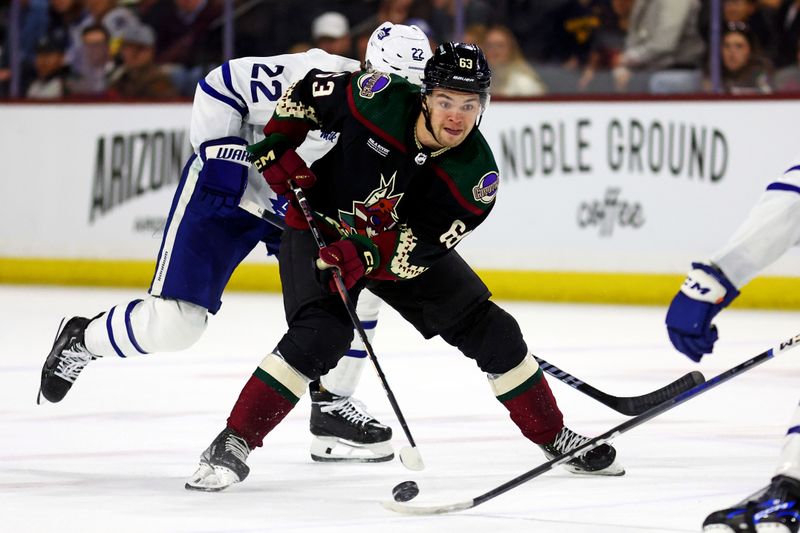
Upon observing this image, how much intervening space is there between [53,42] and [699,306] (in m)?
6.85

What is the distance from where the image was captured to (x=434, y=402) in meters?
4.98

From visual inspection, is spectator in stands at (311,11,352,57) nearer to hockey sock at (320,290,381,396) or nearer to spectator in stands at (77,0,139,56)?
spectator in stands at (77,0,139,56)

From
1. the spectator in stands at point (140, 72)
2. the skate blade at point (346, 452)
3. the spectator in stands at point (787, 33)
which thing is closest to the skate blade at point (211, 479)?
the skate blade at point (346, 452)

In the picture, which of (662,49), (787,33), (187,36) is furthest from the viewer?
(187,36)

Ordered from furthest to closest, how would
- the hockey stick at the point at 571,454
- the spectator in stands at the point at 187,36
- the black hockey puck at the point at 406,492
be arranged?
1. the spectator in stands at the point at 187,36
2. the black hockey puck at the point at 406,492
3. the hockey stick at the point at 571,454

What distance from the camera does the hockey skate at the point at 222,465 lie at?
11.5 ft

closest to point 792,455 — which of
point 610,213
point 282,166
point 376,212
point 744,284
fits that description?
point 744,284

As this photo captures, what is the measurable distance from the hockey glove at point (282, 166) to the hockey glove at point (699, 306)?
45.3 inches

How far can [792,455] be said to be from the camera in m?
2.88

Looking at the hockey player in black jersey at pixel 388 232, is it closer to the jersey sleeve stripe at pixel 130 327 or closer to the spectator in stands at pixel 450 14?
the jersey sleeve stripe at pixel 130 327

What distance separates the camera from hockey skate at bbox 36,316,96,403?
4289mm

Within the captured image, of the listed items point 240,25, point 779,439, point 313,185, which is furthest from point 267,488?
point 240,25

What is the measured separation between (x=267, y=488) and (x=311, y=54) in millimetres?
1297

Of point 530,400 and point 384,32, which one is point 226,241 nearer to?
point 384,32
